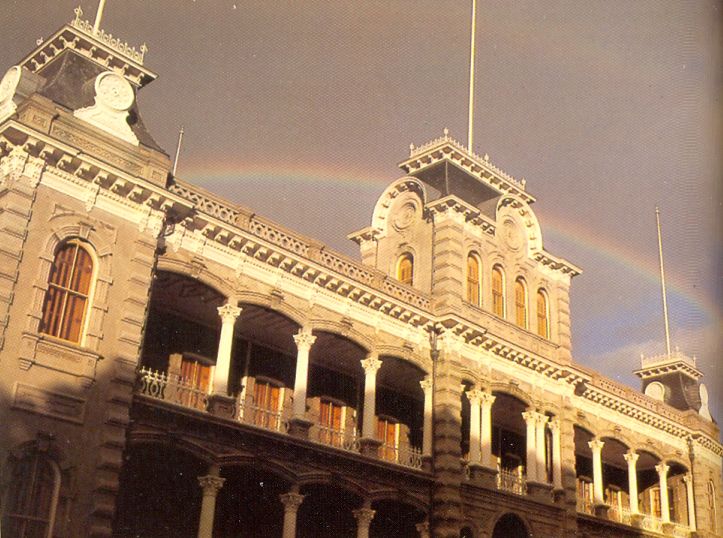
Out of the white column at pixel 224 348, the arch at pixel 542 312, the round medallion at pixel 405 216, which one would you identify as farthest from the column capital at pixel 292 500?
the arch at pixel 542 312

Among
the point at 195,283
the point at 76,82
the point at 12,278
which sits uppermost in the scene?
the point at 76,82

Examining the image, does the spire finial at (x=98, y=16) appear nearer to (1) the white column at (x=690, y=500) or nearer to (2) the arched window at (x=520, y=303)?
(2) the arched window at (x=520, y=303)

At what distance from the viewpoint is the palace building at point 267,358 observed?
19.1 meters

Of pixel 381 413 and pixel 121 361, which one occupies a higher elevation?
pixel 381 413

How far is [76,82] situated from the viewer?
22.3 metres

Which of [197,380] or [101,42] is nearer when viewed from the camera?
[101,42]

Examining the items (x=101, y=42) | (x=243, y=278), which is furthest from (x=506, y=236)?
(x=101, y=42)

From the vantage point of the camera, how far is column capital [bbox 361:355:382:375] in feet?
89.9

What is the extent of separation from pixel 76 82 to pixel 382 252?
14357mm

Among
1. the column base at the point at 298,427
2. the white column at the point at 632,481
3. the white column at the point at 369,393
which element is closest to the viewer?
the column base at the point at 298,427

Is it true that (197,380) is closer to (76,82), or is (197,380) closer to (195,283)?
(195,283)

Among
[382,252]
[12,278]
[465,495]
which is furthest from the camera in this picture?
[382,252]

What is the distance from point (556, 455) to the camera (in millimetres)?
32438

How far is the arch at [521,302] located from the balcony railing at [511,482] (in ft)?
18.4
